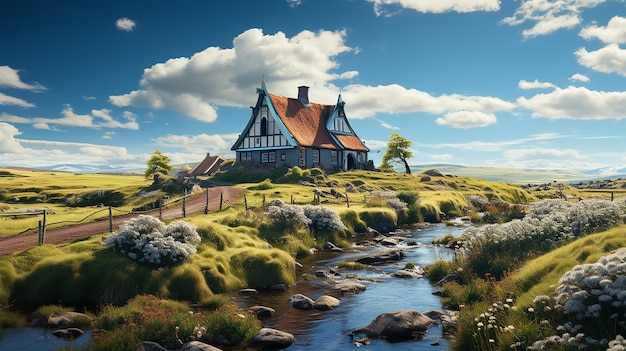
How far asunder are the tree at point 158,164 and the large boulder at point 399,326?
243ft

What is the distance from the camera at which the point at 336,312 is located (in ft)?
57.8

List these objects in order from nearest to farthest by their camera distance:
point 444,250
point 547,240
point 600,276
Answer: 1. point 600,276
2. point 547,240
3. point 444,250

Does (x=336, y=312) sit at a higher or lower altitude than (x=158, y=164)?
lower

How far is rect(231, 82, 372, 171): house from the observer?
7506cm

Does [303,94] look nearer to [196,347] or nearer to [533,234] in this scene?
[533,234]

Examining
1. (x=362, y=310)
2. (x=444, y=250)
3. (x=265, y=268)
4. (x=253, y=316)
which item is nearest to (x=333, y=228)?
(x=444, y=250)

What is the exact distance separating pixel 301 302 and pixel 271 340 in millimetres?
4299

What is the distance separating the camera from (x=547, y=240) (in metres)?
20.8

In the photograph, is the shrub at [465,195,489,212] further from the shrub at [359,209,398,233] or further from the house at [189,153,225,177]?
the house at [189,153,225,177]

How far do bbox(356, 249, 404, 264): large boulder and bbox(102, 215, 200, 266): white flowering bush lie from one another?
9644mm

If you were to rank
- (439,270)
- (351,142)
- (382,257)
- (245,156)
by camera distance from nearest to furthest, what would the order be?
(439,270) → (382,257) → (245,156) → (351,142)

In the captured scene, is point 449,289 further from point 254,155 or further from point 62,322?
point 254,155

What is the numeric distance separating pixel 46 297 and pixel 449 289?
1579 centimetres

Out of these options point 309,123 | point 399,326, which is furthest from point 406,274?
point 309,123
